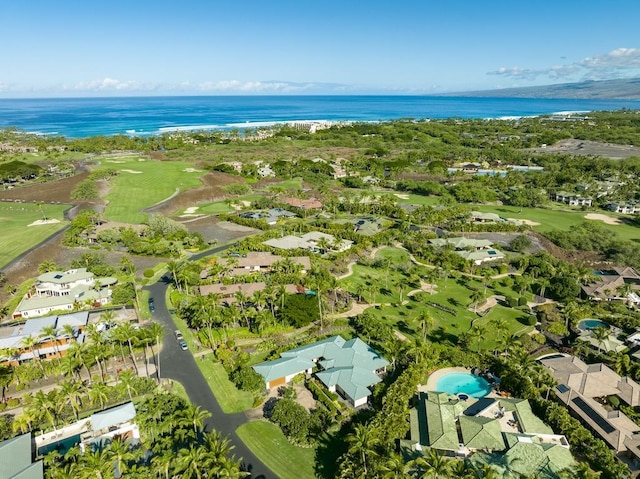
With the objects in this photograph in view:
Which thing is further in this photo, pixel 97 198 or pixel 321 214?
pixel 97 198

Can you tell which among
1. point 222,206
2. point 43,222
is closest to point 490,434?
point 222,206

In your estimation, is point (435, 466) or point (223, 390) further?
point (223, 390)

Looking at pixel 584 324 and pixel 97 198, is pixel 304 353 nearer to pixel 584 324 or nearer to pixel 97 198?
pixel 584 324

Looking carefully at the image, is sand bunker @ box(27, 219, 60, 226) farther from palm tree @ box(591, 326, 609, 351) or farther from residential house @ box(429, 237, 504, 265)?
palm tree @ box(591, 326, 609, 351)

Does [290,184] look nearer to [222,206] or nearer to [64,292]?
[222,206]

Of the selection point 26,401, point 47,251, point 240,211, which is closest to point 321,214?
point 240,211

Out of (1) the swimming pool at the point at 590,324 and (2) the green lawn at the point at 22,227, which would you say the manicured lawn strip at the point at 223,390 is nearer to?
(1) the swimming pool at the point at 590,324

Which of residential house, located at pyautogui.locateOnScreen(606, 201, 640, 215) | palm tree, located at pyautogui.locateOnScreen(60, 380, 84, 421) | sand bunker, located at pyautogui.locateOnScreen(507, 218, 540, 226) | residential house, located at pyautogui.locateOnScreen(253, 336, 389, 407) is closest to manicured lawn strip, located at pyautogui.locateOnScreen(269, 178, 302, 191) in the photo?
sand bunker, located at pyautogui.locateOnScreen(507, 218, 540, 226)
